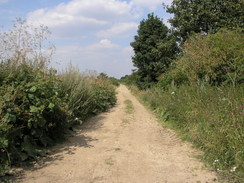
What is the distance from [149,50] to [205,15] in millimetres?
7080

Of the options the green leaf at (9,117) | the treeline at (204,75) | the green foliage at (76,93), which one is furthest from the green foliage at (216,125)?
the green leaf at (9,117)

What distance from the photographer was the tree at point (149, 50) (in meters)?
20.1

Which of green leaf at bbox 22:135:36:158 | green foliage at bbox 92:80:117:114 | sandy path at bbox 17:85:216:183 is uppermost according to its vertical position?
green foliage at bbox 92:80:117:114

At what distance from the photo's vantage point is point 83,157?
454cm

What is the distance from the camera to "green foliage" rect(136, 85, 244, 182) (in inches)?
149

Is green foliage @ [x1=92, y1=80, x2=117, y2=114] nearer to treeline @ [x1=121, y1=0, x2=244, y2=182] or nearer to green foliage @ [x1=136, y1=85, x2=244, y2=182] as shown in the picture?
treeline @ [x1=121, y1=0, x2=244, y2=182]

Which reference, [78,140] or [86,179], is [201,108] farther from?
[86,179]

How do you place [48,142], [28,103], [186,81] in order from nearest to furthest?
[28,103], [48,142], [186,81]

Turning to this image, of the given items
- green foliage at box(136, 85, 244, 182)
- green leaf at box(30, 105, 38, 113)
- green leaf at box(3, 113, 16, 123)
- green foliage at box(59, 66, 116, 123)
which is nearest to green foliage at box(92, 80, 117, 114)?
green foliage at box(59, 66, 116, 123)

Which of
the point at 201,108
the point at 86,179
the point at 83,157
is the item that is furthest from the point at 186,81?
the point at 86,179

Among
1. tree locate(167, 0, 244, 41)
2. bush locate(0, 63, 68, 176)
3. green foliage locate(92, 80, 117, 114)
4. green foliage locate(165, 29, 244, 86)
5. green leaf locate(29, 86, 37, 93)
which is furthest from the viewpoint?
tree locate(167, 0, 244, 41)

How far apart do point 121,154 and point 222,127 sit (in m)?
2.15

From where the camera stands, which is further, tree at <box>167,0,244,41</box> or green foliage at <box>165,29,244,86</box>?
tree at <box>167,0,244,41</box>

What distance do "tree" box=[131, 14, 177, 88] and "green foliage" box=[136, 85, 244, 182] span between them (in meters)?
12.4
